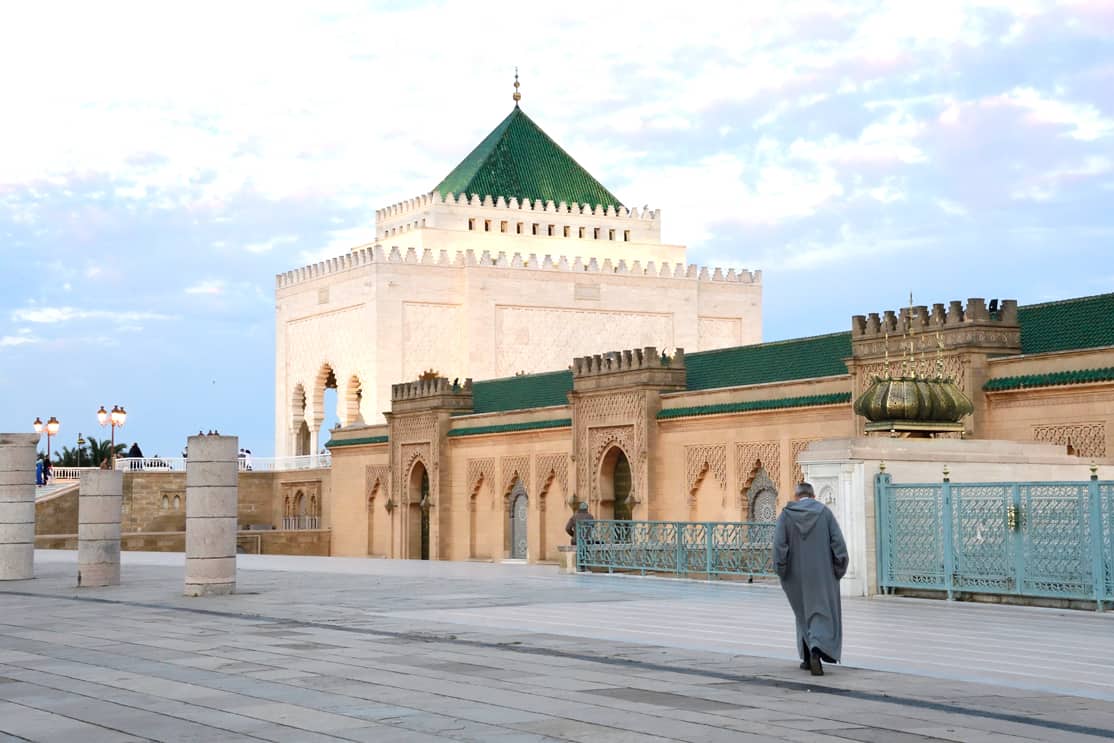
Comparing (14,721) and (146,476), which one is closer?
(14,721)

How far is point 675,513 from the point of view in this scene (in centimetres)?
2548

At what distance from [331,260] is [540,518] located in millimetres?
16431

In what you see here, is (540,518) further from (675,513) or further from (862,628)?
(862,628)

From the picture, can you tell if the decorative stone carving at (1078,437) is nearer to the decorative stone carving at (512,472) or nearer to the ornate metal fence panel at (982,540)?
the ornate metal fence panel at (982,540)

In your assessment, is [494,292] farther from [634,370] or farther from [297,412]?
[634,370]

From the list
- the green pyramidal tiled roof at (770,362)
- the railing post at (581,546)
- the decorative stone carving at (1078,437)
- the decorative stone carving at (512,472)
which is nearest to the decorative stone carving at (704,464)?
the green pyramidal tiled roof at (770,362)

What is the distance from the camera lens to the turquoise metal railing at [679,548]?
54.9ft

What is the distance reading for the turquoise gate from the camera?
1223 cm

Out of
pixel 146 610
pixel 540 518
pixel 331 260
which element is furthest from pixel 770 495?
pixel 331 260

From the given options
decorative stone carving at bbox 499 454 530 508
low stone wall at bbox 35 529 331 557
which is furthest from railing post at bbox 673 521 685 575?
low stone wall at bbox 35 529 331 557

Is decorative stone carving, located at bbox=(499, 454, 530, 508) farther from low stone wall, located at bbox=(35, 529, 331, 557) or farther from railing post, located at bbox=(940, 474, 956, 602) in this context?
railing post, located at bbox=(940, 474, 956, 602)

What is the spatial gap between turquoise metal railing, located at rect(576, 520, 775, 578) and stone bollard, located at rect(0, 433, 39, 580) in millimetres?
7356

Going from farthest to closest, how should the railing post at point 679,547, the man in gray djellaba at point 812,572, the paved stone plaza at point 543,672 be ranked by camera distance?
the railing post at point 679,547
the man in gray djellaba at point 812,572
the paved stone plaza at point 543,672

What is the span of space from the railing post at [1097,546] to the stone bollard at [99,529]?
11.3m
